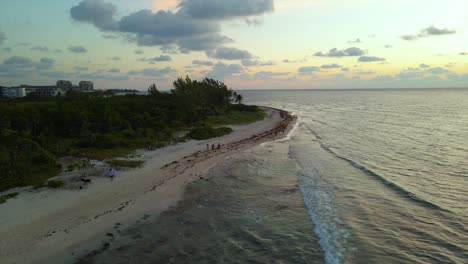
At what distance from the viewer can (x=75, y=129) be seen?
3581 centimetres

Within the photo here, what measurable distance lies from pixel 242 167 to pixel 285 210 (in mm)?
10588

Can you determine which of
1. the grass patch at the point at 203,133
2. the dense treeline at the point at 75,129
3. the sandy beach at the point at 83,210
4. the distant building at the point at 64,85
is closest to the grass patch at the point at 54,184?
the sandy beach at the point at 83,210

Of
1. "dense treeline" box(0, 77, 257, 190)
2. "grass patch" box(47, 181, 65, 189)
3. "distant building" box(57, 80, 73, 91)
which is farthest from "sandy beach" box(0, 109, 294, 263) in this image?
"distant building" box(57, 80, 73, 91)

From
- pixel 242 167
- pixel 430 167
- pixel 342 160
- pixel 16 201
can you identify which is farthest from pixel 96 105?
pixel 430 167

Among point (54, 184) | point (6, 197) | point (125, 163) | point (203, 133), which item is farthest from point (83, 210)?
point (203, 133)

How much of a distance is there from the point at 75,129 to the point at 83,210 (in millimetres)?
22119

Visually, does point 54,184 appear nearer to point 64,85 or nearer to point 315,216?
point 315,216

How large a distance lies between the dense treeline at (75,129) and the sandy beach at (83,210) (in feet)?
12.8

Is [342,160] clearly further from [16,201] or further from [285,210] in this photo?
[16,201]

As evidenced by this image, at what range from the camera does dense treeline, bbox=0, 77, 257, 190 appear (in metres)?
22.5

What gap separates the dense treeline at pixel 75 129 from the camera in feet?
73.8

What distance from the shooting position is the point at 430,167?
2775 cm

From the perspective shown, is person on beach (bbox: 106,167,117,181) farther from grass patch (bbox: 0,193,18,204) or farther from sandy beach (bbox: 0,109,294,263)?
grass patch (bbox: 0,193,18,204)

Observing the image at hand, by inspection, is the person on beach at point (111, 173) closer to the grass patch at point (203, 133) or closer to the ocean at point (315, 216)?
the ocean at point (315, 216)
